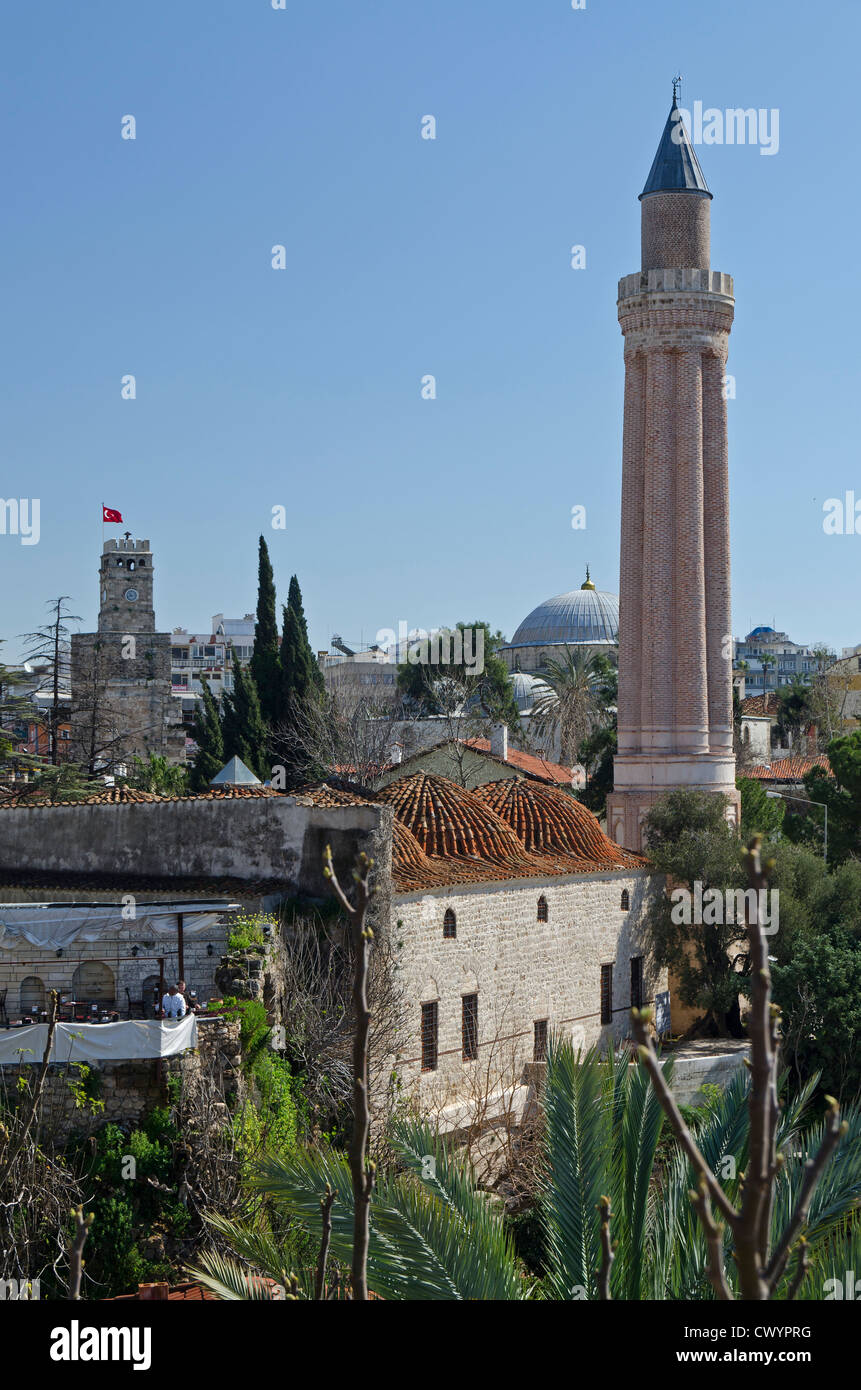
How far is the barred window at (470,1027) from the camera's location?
20094mm

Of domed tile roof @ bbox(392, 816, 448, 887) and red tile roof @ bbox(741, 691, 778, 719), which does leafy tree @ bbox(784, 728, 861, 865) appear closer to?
domed tile roof @ bbox(392, 816, 448, 887)

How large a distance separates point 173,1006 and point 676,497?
2152cm

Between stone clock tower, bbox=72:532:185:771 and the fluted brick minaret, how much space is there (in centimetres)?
2394

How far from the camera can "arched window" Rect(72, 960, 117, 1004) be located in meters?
16.8

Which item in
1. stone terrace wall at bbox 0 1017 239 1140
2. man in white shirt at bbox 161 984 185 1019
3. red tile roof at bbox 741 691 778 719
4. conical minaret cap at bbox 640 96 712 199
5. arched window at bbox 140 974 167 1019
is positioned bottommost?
stone terrace wall at bbox 0 1017 239 1140

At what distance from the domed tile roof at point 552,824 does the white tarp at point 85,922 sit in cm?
824

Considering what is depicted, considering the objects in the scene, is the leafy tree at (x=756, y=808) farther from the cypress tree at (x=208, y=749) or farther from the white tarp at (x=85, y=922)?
the white tarp at (x=85, y=922)

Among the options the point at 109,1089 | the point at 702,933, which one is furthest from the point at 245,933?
the point at 702,933

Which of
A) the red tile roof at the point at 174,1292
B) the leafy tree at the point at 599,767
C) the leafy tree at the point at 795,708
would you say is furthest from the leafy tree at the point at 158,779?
the leafy tree at the point at 795,708

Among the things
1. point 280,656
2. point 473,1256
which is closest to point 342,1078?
point 473,1256

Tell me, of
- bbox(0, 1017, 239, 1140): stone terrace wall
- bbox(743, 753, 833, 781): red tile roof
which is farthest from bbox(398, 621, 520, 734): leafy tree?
bbox(0, 1017, 239, 1140): stone terrace wall

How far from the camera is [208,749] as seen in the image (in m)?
40.9

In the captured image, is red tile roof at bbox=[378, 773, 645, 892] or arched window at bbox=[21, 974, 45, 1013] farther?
red tile roof at bbox=[378, 773, 645, 892]
